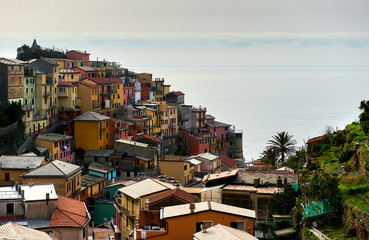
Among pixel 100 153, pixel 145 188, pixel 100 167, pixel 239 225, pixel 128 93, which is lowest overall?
pixel 100 167

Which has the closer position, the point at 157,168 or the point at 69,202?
the point at 69,202

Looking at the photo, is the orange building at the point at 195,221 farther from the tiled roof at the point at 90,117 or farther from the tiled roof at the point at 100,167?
the tiled roof at the point at 90,117

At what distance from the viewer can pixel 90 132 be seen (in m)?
65.2

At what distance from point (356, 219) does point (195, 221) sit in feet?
21.4

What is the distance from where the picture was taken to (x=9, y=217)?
32.0m

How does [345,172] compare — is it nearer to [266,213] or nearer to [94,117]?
[266,213]

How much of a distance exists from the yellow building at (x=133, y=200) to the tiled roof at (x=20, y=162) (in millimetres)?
13084

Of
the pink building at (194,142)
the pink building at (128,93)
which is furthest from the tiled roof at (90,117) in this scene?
the pink building at (194,142)

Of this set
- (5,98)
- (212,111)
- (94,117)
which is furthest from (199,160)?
(212,111)

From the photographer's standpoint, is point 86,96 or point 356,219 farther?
point 86,96

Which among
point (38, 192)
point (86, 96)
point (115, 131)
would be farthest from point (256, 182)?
point (86, 96)

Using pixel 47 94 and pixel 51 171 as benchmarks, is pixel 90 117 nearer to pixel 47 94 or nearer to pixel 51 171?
pixel 47 94

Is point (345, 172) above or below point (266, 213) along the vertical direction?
above

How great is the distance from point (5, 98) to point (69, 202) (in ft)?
89.6
